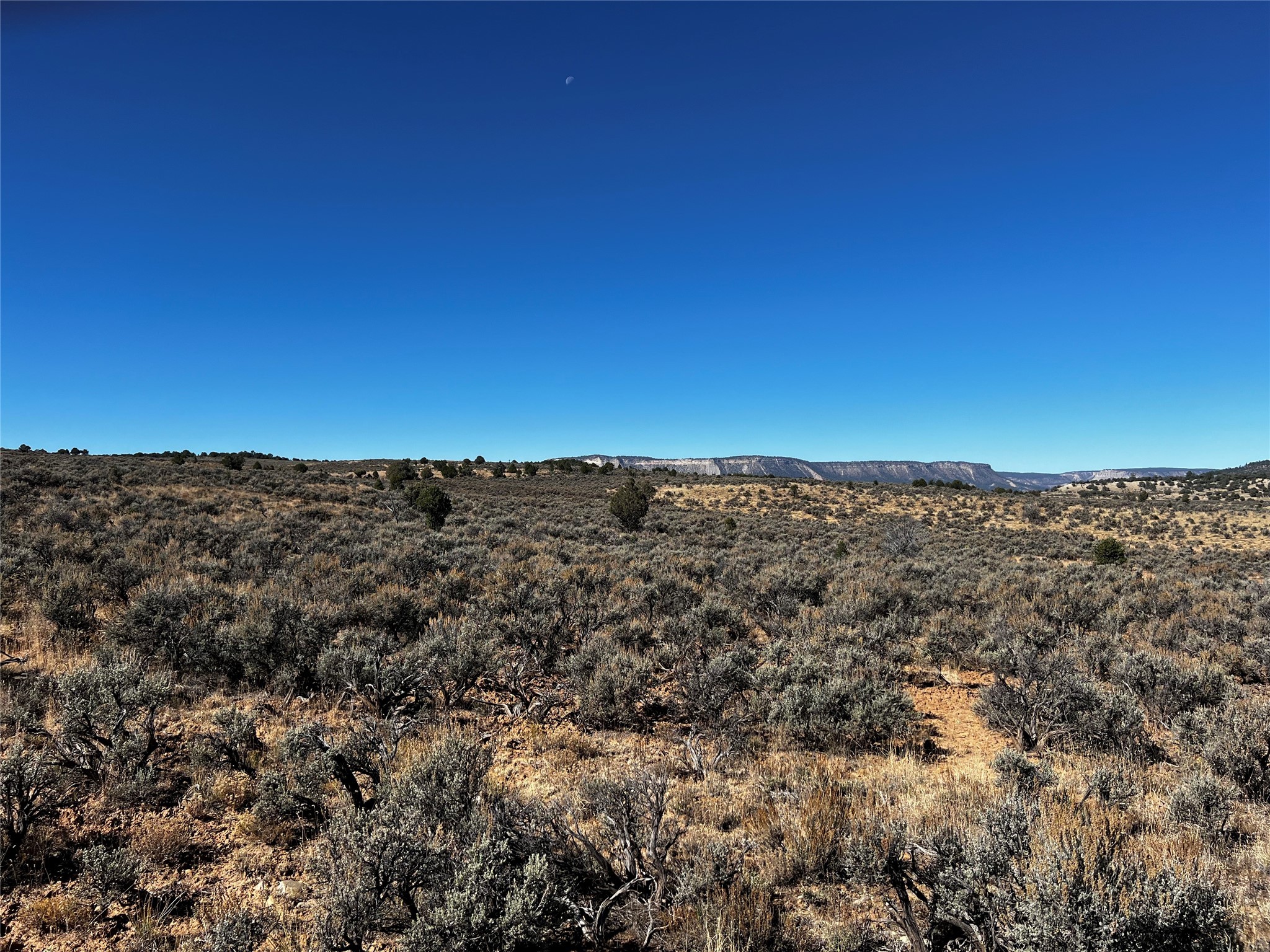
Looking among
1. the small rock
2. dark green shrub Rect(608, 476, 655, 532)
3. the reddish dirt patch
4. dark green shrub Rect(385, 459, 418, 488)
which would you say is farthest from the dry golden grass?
the small rock

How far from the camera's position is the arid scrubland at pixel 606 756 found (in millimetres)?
3006

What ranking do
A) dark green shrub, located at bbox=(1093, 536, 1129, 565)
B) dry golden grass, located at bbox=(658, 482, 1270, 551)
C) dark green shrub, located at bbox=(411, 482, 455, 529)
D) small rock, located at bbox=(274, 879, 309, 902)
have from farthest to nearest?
1. dry golden grass, located at bbox=(658, 482, 1270, 551)
2. dark green shrub, located at bbox=(411, 482, 455, 529)
3. dark green shrub, located at bbox=(1093, 536, 1129, 565)
4. small rock, located at bbox=(274, 879, 309, 902)

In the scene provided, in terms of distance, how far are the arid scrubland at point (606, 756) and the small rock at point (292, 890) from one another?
86 mm

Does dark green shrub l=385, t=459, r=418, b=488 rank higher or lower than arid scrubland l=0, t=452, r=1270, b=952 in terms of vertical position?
higher

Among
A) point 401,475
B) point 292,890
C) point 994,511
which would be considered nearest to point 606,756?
point 292,890

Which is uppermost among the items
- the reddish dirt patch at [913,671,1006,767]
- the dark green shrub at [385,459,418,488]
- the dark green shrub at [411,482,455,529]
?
the dark green shrub at [385,459,418,488]

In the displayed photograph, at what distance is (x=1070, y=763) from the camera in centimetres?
528

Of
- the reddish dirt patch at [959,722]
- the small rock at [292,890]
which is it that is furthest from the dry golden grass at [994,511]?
the small rock at [292,890]

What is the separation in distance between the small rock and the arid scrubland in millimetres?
86

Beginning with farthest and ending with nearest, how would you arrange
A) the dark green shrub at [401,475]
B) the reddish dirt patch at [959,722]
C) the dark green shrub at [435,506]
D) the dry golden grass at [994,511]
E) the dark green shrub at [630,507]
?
the dark green shrub at [401,475] < the dry golden grass at [994,511] < the dark green shrub at [630,507] < the dark green shrub at [435,506] < the reddish dirt patch at [959,722]

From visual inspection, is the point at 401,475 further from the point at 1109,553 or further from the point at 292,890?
the point at 1109,553

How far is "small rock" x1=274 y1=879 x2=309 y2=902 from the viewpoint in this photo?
11.4 ft

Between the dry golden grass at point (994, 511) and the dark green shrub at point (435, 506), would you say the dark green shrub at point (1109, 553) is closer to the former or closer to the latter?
the dry golden grass at point (994, 511)

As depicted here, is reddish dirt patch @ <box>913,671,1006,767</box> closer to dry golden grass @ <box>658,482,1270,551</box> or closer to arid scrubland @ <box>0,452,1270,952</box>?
arid scrubland @ <box>0,452,1270,952</box>
